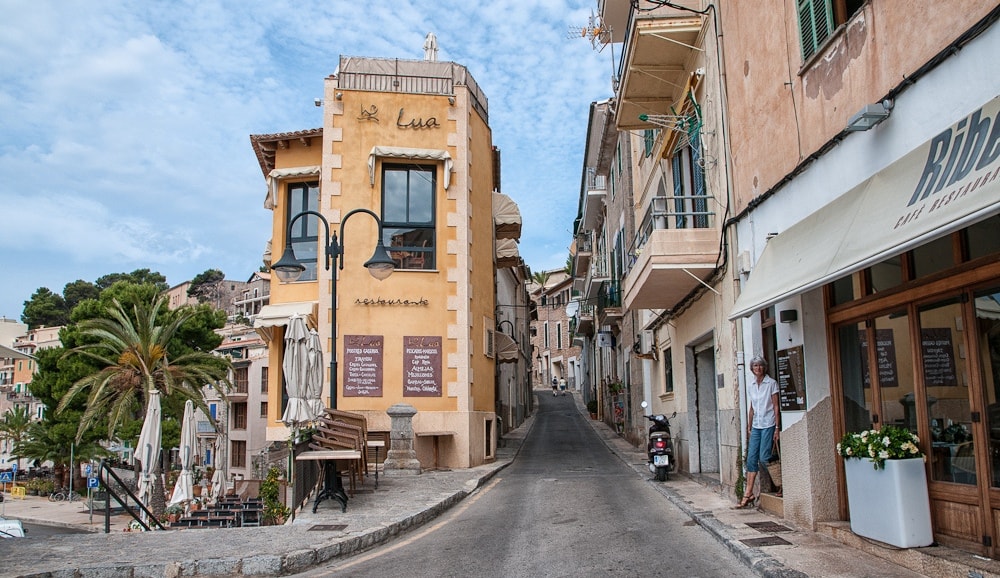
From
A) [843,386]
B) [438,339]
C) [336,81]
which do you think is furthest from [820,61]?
[336,81]

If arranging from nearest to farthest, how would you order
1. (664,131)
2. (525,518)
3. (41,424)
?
(525,518), (664,131), (41,424)

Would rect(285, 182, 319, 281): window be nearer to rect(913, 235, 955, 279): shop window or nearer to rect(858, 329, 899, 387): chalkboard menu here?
rect(858, 329, 899, 387): chalkboard menu

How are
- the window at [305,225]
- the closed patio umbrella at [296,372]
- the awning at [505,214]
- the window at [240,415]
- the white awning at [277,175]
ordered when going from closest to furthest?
the closed patio umbrella at [296,372] < the white awning at [277,175] < the window at [305,225] < the awning at [505,214] < the window at [240,415]

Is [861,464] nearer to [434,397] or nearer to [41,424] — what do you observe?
[434,397]

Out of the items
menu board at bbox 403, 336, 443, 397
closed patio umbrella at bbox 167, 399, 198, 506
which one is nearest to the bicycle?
closed patio umbrella at bbox 167, 399, 198, 506

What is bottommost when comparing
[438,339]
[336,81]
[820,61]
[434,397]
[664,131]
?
[434,397]

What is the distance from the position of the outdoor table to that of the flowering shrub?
619 centimetres

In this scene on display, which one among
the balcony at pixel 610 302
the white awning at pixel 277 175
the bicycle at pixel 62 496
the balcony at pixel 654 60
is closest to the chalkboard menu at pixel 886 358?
the balcony at pixel 654 60

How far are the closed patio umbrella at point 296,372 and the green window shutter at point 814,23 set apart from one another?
8.03 m

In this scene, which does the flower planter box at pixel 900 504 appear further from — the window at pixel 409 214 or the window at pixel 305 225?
the window at pixel 305 225

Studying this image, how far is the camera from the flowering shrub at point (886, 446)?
627 cm

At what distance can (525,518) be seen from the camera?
10.1 m

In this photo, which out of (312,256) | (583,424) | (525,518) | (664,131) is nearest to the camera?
(525,518)

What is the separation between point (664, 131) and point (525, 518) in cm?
872
